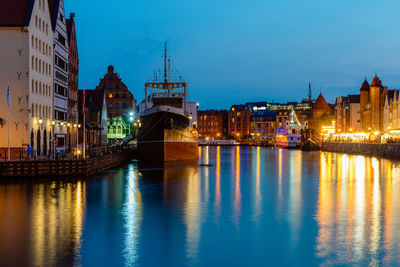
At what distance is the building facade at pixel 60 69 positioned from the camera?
67.4m

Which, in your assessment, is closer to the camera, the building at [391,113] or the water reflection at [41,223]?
A: the water reflection at [41,223]

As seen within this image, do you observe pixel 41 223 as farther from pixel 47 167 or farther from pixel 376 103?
pixel 376 103

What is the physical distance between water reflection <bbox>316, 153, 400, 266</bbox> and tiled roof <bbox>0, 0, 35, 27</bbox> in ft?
116

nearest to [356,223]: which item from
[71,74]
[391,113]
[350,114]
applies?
[71,74]

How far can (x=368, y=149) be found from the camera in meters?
109

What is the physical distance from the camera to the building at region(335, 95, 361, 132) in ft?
551

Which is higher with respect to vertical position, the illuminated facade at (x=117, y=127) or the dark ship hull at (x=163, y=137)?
the illuminated facade at (x=117, y=127)

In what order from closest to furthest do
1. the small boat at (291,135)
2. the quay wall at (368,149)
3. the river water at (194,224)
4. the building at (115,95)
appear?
the river water at (194,224) < the quay wall at (368,149) < the building at (115,95) < the small boat at (291,135)

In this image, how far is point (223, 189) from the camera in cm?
4075

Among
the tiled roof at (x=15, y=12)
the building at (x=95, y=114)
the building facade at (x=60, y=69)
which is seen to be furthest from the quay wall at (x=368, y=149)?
the tiled roof at (x=15, y=12)

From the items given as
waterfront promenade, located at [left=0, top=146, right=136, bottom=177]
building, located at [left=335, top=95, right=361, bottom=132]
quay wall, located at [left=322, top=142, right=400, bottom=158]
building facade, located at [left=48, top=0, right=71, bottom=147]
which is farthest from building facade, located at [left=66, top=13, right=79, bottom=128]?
building, located at [left=335, top=95, right=361, bottom=132]

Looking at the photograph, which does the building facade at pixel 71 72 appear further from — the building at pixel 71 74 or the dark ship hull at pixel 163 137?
the dark ship hull at pixel 163 137

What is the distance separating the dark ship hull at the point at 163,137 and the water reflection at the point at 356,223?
28918 millimetres

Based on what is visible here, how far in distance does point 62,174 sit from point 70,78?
125 feet
